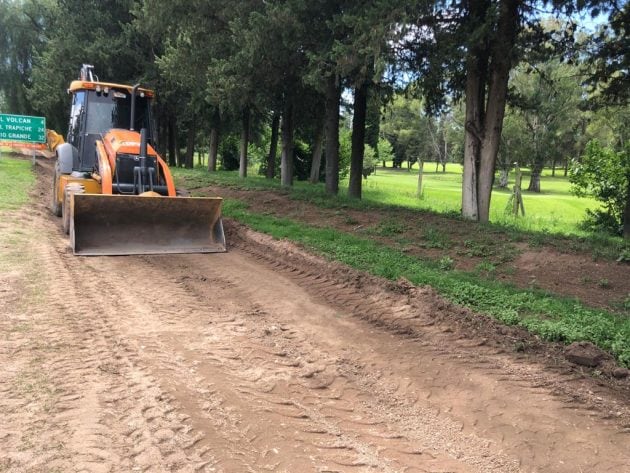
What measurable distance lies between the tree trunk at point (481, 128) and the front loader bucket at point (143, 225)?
6905 mm

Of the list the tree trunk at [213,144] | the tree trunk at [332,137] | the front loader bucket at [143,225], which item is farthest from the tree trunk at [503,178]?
the front loader bucket at [143,225]

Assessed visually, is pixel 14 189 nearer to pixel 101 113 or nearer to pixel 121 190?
pixel 101 113

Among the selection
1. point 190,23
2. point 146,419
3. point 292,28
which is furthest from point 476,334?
point 190,23

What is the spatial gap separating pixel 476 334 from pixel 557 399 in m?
1.39

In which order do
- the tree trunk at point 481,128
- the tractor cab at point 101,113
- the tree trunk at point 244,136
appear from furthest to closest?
1. the tree trunk at point 244,136
2. the tree trunk at point 481,128
3. the tractor cab at point 101,113

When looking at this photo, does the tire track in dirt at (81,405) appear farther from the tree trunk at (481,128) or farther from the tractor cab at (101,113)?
the tree trunk at (481,128)

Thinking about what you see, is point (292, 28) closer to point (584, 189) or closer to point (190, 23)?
point (190, 23)

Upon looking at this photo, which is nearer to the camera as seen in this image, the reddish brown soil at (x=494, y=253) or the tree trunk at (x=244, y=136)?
the reddish brown soil at (x=494, y=253)

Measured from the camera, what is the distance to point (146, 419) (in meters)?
3.68

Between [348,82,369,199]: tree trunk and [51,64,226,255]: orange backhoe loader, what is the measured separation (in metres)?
7.48

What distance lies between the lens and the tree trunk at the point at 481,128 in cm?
1218

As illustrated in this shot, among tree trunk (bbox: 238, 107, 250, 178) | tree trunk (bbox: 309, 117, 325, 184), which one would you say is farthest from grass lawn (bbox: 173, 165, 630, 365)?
tree trunk (bbox: 309, 117, 325, 184)

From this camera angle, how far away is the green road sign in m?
25.1

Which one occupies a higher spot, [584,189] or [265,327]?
[584,189]
